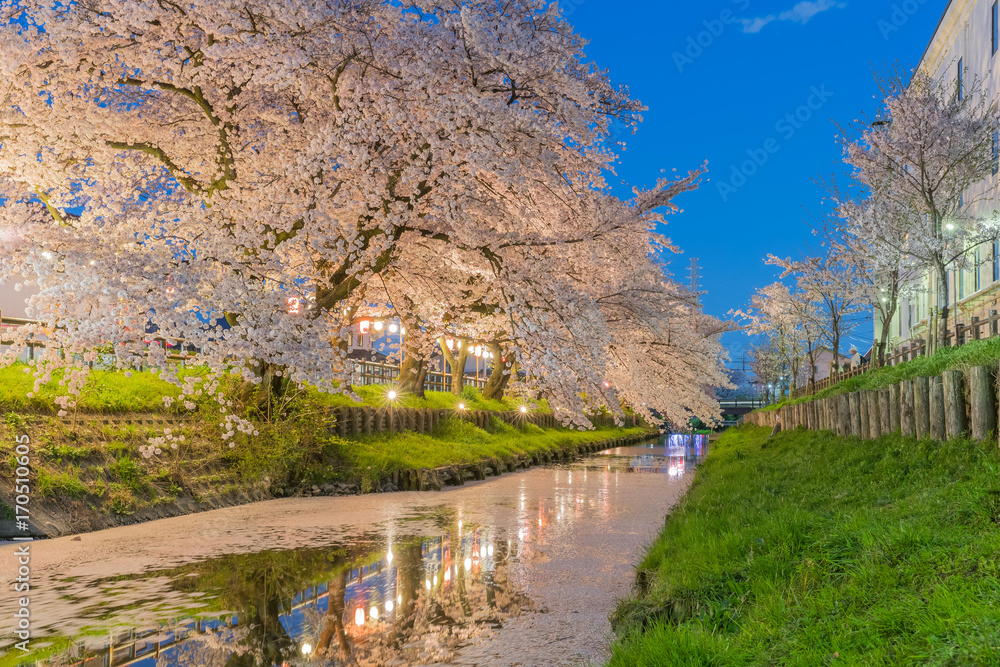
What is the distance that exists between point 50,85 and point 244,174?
3514 millimetres

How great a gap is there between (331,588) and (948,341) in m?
20.6

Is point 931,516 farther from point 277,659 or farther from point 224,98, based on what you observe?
point 224,98

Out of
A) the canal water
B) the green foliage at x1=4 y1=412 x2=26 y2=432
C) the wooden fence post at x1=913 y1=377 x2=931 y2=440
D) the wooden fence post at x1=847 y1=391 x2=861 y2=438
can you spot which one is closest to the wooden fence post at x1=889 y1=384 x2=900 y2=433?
the wooden fence post at x1=913 y1=377 x2=931 y2=440

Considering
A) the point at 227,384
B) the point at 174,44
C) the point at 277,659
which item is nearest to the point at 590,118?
the point at 174,44

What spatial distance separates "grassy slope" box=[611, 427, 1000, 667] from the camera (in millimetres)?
3391

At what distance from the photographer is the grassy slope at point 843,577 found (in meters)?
3.39

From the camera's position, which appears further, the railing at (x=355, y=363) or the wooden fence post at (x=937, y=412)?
the railing at (x=355, y=363)

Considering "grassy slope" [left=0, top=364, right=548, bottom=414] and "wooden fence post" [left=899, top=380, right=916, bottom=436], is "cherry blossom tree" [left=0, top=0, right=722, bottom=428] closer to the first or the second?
"grassy slope" [left=0, top=364, right=548, bottom=414]

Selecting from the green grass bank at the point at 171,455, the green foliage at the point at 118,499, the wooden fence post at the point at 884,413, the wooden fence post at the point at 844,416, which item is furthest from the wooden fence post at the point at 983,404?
the green foliage at the point at 118,499

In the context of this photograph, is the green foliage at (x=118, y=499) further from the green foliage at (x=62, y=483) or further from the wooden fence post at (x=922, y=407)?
the wooden fence post at (x=922, y=407)

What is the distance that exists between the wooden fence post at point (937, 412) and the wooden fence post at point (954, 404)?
0.32ft

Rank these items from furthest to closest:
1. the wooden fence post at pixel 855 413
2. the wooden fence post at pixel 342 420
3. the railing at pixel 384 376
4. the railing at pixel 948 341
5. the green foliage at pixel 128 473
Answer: the railing at pixel 384 376, the railing at pixel 948 341, the wooden fence post at pixel 342 420, the wooden fence post at pixel 855 413, the green foliage at pixel 128 473

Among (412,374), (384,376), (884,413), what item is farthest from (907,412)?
(384,376)

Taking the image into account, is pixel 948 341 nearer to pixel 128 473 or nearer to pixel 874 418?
pixel 874 418
